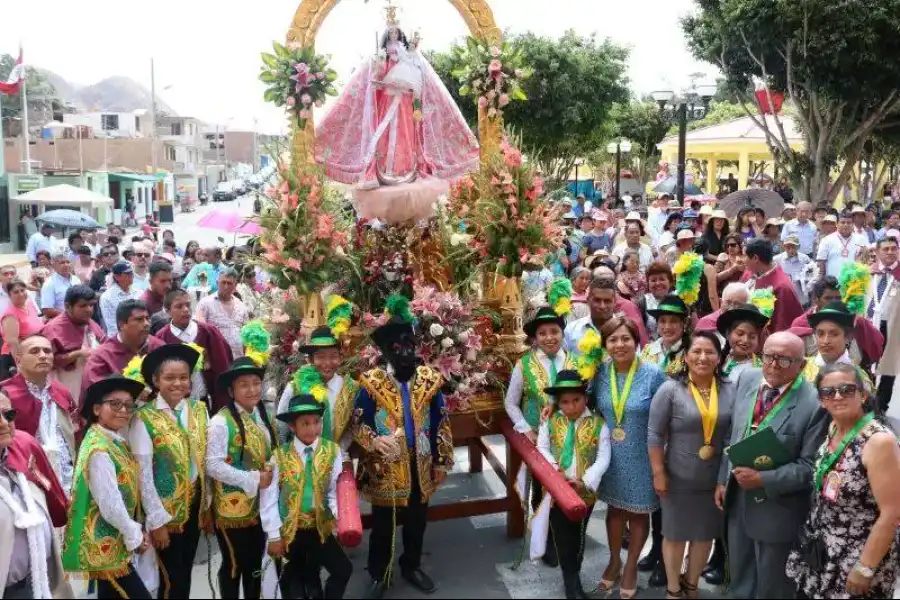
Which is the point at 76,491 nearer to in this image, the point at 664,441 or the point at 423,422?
the point at 423,422

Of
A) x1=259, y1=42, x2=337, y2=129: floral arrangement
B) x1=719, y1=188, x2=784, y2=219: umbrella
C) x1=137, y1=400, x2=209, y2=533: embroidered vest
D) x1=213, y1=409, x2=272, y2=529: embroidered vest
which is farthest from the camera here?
x1=719, y1=188, x2=784, y2=219: umbrella

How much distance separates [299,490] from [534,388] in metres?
1.68

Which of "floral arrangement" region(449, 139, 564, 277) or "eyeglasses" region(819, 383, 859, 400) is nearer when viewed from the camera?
"eyeglasses" region(819, 383, 859, 400)

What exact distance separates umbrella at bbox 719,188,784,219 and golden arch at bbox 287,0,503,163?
7710 millimetres

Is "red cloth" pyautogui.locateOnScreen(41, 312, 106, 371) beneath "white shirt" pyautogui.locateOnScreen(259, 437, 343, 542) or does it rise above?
above

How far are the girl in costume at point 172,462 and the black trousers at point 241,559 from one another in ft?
0.56

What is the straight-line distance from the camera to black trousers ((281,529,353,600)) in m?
4.44

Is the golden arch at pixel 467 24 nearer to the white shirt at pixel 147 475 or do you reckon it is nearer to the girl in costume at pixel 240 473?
the girl in costume at pixel 240 473

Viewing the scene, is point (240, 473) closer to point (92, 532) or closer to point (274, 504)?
point (274, 504)

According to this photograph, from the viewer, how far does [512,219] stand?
19.6 feet

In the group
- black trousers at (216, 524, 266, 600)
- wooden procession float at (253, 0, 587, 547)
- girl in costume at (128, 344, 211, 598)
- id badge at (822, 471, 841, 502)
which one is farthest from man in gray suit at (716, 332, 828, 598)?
girl in costume at (128, 344, 211, 598)

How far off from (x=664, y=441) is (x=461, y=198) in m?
2.79

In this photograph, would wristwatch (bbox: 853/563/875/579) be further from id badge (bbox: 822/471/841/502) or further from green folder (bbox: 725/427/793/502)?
green folder (bbox: 725/427/793/502)

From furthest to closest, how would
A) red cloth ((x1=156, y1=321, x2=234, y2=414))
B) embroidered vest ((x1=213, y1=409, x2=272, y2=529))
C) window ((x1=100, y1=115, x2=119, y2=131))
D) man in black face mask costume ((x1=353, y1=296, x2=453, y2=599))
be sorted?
window ((x1=100, y1=115, x2=119, y2=131)) < red cloth ((x1=156, y1=321, x2=234, y2=414)) < man in black face mask costume ((x1=353, y1=296, x2=453, y2=599)) < embroidered vest ((x1=213, y1=409, x2=272, y2=529))
